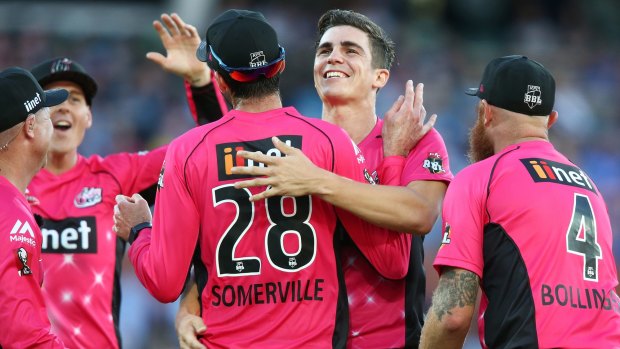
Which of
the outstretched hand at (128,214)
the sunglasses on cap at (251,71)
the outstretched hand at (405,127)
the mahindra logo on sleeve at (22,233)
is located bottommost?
the mahindra logo on sleeve at (22,233)

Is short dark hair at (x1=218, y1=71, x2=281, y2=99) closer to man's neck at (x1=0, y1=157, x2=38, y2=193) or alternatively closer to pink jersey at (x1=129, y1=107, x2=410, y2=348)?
pink jersey at (x1=129, y1=107, x2=410, y2=348)

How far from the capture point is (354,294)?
595cm

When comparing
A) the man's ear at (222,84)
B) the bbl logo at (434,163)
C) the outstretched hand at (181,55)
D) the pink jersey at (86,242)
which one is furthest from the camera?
the outstretched hand at (181,55)

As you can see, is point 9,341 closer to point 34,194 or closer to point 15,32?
point 34,194

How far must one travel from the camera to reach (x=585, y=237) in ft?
17.6

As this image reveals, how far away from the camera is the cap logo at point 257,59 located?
5.36 metres

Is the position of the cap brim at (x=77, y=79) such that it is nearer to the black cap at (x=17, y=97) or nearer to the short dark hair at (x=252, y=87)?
the black cap at (x=17, y=97)

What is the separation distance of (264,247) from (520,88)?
1.74 m

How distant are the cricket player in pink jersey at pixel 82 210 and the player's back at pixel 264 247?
1789 millimetres

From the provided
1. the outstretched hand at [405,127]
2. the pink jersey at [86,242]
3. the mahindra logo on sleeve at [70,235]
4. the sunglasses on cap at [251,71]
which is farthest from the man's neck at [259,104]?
the mahindra logo on sleeve at [70,235]

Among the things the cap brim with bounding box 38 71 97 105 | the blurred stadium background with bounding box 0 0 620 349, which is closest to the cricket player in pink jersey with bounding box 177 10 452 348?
the cap brim with bounding box 38 71 97 105

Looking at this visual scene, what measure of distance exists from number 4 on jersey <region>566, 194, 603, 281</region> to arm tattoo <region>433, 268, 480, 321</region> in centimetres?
55

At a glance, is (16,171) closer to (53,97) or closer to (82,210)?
(53,97)

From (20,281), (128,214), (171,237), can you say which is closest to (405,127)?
(171,237)
